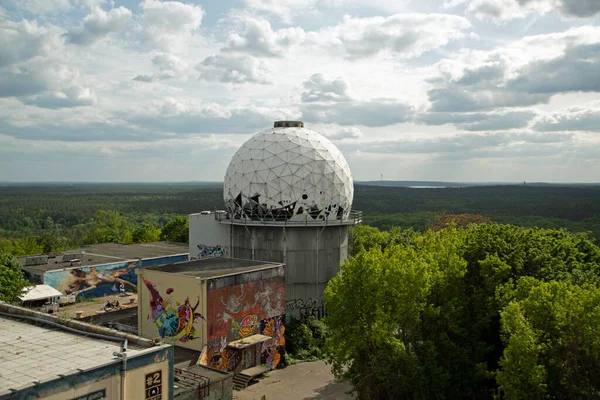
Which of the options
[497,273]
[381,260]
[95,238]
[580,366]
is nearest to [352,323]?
[381,260]

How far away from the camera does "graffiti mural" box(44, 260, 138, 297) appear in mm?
43594

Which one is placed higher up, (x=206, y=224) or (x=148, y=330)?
(x=206, y=224)

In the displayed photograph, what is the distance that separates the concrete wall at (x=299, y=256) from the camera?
3716 cm

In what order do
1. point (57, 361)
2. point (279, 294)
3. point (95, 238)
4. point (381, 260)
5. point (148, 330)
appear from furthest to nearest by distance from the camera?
point (95, 238), point (279, 294), point (148, 330), point (381, 260), point (57, 361)

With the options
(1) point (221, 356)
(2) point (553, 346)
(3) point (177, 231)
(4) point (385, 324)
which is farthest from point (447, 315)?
(3) point (177, 231)

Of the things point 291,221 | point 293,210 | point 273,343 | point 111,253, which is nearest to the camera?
point 273,343

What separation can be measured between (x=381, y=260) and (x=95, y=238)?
216ft

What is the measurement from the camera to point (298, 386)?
28734 millimetres

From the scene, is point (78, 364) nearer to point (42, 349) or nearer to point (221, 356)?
point (42, 349)

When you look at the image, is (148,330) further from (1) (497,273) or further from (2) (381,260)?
(1) (497,273)

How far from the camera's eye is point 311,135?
4019 centimetres

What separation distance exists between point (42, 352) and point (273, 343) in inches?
642

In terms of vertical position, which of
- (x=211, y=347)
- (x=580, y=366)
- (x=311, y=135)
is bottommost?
(x=211, y=347)

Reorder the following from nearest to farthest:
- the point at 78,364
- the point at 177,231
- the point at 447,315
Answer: the point at 78,364 → the point at 447,315 → the point at 177,231
